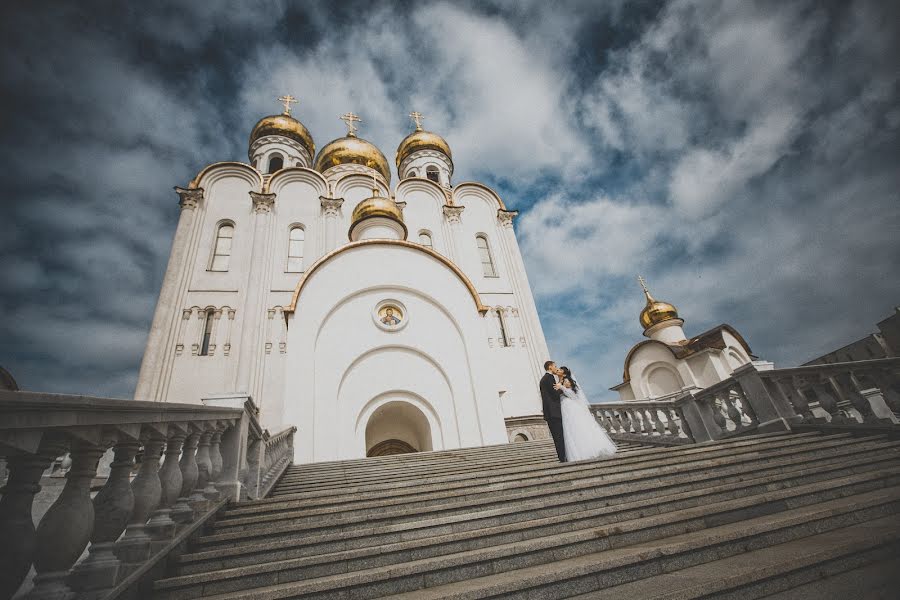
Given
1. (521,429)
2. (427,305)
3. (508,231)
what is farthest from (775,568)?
(508,231)

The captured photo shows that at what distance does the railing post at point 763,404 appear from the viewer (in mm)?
5637

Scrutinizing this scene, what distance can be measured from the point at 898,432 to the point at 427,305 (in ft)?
32.6

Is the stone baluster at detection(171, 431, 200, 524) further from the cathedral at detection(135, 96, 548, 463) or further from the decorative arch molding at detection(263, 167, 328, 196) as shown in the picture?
the decorative arch molding at detection(263, 167, 328, 196)

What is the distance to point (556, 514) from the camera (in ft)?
11.3

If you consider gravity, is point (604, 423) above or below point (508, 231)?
below

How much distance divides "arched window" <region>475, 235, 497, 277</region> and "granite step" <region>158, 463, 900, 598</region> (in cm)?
1563

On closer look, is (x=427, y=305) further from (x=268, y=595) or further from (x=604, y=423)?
(x=268, y=595)

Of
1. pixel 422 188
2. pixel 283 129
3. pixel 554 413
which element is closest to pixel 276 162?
pixel 283 129

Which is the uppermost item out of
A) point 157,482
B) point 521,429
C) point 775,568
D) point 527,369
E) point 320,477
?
point 527,369

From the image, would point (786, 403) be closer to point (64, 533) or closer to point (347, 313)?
point (64, 533)

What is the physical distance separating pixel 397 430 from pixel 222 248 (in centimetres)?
1094

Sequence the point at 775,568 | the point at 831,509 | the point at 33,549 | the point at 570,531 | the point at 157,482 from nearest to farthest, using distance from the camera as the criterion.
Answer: the point at 33,549 → the point at 775,568 → the point at 157,482 → the point at 831,509 → the point at 570,531

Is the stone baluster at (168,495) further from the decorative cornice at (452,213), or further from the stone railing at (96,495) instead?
the decorative cornice at (452,213)

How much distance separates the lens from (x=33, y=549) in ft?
4.73
